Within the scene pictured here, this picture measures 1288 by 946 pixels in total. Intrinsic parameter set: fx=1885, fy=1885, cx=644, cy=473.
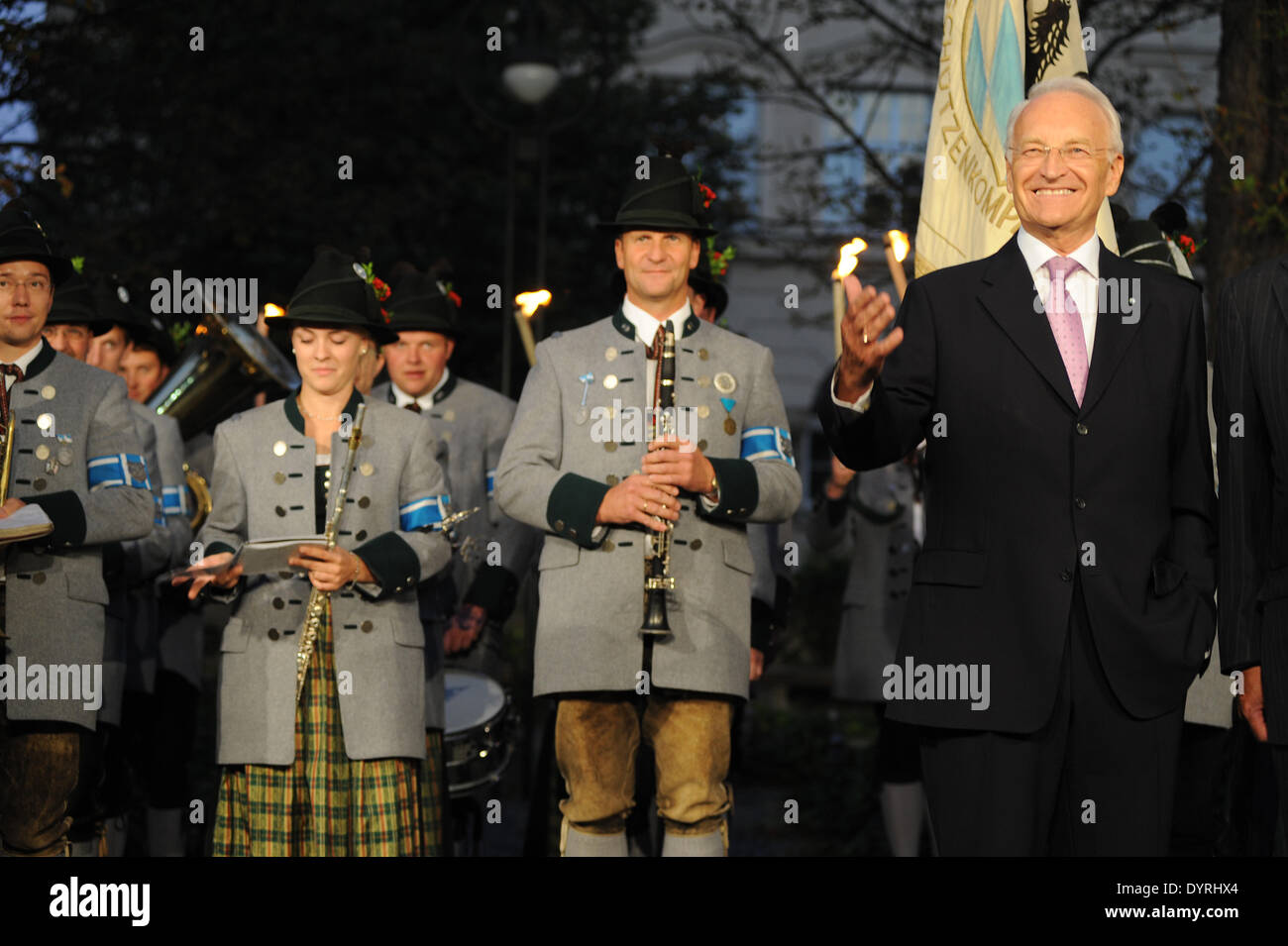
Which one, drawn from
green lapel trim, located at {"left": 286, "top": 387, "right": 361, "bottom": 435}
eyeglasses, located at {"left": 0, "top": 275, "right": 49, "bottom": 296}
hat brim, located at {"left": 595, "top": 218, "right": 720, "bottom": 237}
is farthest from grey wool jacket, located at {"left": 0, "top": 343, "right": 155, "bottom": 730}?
hat brim, located at {"left": 595, "top": 218, "right": 720, "bottom": 237}

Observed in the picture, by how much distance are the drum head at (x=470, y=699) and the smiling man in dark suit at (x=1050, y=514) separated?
131 inches

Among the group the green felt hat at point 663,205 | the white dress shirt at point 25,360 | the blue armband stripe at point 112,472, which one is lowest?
the blue armband stripe at point 112,472

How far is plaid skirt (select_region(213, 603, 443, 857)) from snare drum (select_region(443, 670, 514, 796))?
102 centimetres

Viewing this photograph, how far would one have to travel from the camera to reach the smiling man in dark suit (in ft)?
16.0

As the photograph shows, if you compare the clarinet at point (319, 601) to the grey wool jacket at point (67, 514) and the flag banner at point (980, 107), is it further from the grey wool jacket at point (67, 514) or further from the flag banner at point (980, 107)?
the flag banner at point (980, 107)

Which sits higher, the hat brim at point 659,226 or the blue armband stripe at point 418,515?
the hat brim at point 659,226

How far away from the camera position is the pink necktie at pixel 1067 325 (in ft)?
16.8

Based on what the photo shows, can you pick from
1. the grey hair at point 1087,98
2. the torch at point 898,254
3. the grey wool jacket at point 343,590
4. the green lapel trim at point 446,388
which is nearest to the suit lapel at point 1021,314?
the grey hair at point 1087,98

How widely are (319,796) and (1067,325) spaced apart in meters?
3.32

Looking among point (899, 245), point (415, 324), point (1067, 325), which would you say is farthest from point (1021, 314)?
point (415, 324)

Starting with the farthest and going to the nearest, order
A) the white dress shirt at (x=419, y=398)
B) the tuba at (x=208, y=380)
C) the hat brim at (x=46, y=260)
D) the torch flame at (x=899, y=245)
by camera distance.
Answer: the tuba at (x=208, y=380) < the white dress shirt at (x=419, y=398) < the torch flame at (x=899, y=245) < the hat brim at (x=46, y=260)

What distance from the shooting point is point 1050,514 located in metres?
4.97

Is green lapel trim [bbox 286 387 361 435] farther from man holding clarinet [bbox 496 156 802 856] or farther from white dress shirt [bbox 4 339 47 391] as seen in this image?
white dress shirt [bbox 4 339 47 391]
